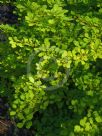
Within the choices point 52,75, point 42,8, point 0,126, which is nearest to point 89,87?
point 52,75

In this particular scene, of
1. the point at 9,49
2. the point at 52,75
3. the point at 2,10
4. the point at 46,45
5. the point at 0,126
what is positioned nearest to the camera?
the point at 46,45

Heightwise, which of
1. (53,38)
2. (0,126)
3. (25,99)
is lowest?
(0,126)

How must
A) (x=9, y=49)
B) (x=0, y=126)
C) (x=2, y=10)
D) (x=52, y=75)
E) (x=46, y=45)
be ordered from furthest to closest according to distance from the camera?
(x=2, y=10), (x=0, y=126), (x=9, y=49), (x=52, y=75), (x=46, y=45)

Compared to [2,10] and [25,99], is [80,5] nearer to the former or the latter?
[25,99]

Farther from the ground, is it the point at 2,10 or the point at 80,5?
the point at 80,5

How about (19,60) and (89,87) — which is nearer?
(89,87)

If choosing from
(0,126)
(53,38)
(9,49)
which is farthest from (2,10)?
(53,38)
